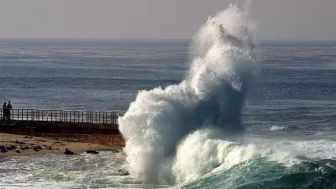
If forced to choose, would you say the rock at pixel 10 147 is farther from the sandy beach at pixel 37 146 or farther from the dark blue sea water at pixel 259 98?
the dark blue sea water at pixel 259 98

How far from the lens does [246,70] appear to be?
4175 cm

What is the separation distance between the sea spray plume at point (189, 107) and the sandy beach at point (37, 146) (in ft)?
19.7

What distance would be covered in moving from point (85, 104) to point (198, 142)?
36568 mm

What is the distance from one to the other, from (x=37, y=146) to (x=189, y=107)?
9.29 metres

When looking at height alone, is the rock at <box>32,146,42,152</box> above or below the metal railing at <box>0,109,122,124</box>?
below

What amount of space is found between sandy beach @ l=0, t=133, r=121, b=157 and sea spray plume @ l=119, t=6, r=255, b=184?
6.00 metres

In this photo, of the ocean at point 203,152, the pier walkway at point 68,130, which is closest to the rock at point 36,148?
the ocean at point 203,152

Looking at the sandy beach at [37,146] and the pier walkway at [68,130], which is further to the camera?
the pier walkway at [68,130]

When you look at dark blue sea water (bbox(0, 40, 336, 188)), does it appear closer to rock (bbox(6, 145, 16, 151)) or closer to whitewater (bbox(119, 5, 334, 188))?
whitewater (bbox(119, 5, 334, 188))

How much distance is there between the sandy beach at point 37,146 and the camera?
40.6 m

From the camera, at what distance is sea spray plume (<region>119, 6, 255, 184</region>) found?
109 ft

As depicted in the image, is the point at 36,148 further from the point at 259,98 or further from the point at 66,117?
the point at 259,98

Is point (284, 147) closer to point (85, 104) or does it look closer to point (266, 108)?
point (266, 108)

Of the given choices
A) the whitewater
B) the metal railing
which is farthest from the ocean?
the metal railing
